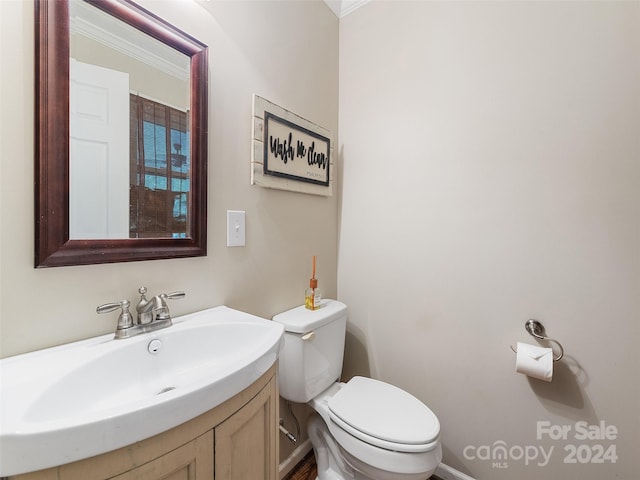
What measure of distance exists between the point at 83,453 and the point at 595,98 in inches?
66.3

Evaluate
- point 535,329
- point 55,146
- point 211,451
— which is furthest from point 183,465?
point 535,329

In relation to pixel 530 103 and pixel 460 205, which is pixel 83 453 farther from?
pixel 530 103

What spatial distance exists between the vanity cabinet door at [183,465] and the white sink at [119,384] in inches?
2.5

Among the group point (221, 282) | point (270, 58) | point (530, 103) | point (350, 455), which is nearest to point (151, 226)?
point (221, 282)

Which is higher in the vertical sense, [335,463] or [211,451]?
[211,451]

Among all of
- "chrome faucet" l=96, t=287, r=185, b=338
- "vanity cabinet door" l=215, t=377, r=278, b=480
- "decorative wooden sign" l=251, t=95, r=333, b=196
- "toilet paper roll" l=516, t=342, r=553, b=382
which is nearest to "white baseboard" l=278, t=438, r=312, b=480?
"vanity cabinet door" l=215, t=377, r=278, b=480

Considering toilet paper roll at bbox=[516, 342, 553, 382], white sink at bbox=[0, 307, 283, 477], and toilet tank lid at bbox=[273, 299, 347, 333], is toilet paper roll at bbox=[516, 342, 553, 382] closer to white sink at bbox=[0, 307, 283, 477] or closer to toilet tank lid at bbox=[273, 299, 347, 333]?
toilet tank lid at bbox=[273, 299, 347, 333]

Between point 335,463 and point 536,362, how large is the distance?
0.93 meters

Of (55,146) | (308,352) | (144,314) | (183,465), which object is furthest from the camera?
(308,352)

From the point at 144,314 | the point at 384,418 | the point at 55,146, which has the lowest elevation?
the point at 384,418

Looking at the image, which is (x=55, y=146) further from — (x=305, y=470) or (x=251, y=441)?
(x=305, y=470)

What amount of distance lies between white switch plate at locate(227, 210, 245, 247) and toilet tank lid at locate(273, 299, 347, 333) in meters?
0.38

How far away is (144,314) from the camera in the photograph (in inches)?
30.6

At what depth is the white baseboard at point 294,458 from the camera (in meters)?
1.27
